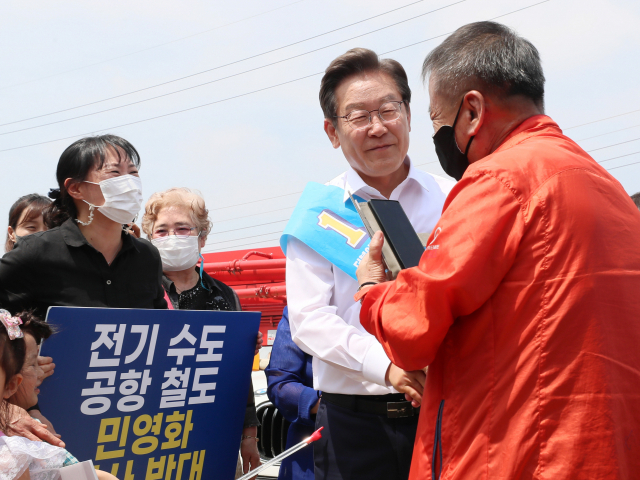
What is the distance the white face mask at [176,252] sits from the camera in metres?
3.98

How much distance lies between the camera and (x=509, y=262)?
4.57 feet

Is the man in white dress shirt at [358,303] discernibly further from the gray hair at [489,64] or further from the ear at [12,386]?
the ear at [12,386]

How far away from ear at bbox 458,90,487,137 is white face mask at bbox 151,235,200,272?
2.69 metres

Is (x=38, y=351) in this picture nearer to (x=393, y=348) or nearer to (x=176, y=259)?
(x=393, y=348)

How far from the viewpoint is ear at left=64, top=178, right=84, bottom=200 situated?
9.14 feet

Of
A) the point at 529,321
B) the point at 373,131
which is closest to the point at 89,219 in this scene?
the point at 373,131

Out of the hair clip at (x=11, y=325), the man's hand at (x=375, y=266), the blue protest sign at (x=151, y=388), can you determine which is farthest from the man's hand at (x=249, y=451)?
the man's hand at (x=375, y=266)

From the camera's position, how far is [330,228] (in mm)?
2541

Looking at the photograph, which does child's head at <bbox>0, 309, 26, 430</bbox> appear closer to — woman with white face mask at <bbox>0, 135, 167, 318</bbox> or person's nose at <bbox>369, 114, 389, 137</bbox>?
woman with white face mask at <bbox>0, 135, 167, 318</bbox>

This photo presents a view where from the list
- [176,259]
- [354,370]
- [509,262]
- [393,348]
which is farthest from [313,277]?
[176,259]

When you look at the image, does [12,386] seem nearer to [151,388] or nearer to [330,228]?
[151,388]

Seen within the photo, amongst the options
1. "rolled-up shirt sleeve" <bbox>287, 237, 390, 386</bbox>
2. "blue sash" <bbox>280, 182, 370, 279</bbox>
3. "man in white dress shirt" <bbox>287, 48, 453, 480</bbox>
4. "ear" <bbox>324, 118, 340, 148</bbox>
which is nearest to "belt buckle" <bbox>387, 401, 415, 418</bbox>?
"man in white dress shirt" <bbox>287, 48, 453, 480</bbox>

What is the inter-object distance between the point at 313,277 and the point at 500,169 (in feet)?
3.83

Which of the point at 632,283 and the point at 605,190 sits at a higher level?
the point at 605,190
